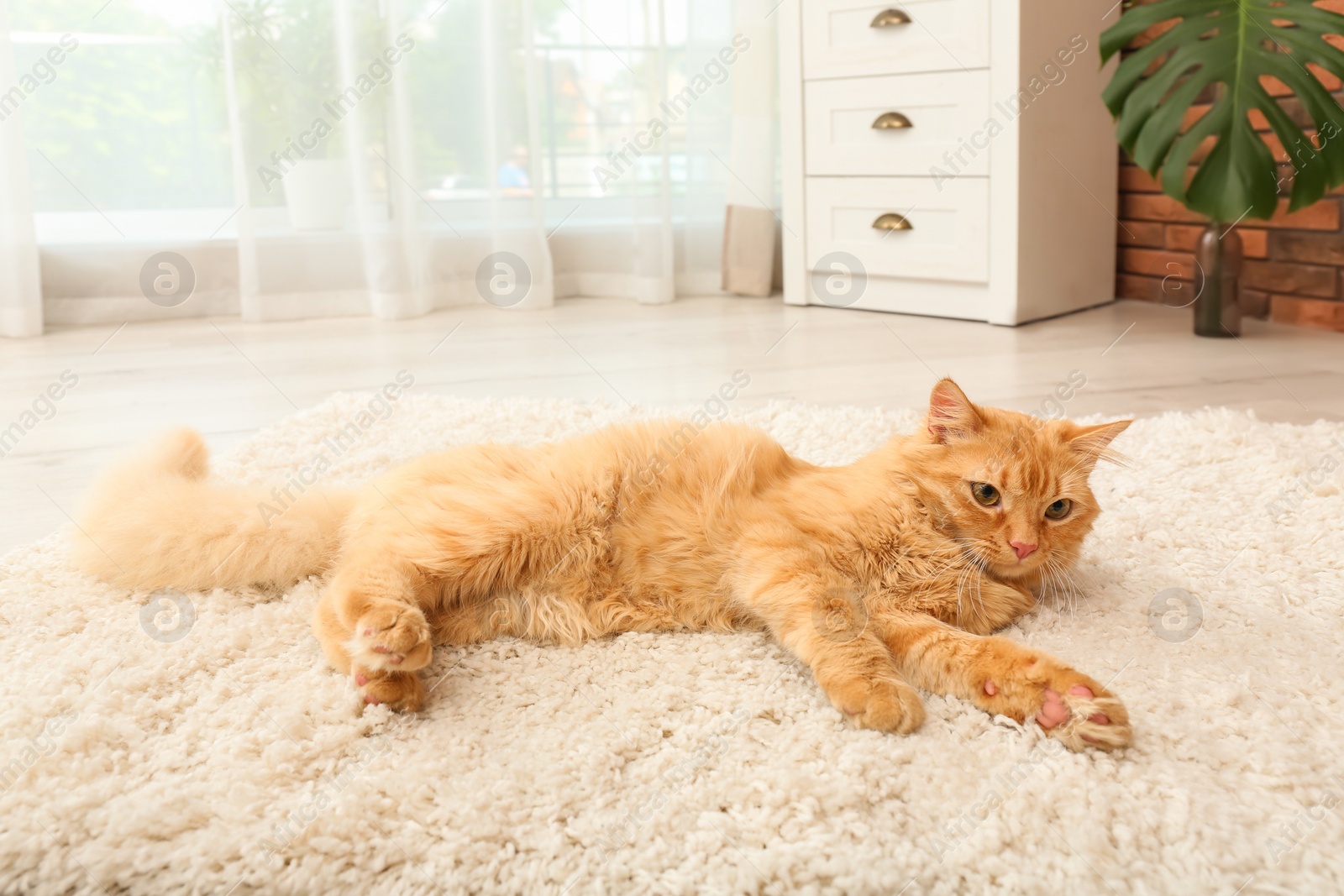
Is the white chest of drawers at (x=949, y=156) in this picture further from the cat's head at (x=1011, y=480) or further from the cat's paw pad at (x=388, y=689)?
the cat's paw pad at (x=388, y=689)

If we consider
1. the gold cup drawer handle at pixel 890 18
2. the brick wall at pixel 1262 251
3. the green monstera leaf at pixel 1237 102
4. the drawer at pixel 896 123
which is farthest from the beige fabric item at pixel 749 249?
the green monstera leaf at pixel 1237 102

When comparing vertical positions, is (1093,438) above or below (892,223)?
below

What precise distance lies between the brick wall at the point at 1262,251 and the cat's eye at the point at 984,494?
7.60ft

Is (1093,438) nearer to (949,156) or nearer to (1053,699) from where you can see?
(1053,699)

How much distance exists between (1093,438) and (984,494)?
0.15m

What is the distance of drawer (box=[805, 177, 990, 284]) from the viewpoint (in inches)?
128

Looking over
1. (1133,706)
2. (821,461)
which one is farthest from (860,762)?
(821,461)

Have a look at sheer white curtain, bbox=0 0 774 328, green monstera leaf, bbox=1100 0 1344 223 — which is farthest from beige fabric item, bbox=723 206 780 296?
green monstera leaf, bbox=1100 0 1344 223

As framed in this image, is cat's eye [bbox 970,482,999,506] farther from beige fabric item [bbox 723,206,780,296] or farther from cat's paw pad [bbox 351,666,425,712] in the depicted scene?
beige fabric item [bbox 723,206,780,296]

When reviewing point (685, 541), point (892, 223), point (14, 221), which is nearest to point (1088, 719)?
point (685, 541)

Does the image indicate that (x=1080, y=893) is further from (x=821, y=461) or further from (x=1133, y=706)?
(x=821, y=461)

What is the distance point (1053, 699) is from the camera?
3.45 feet

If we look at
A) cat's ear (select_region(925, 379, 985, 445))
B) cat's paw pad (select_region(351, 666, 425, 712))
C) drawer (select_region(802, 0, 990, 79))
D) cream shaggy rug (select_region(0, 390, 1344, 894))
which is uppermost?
drawer (select_region(802, 0, 990, 79))

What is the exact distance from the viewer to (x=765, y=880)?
87 cm
